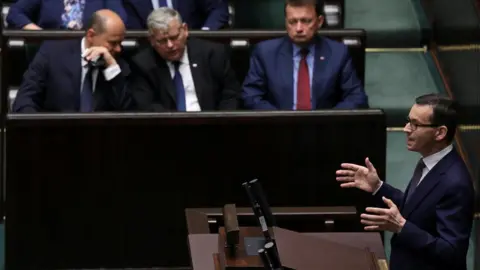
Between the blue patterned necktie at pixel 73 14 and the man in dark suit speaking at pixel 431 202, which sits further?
the blue patterned necktie at pixel 73 14

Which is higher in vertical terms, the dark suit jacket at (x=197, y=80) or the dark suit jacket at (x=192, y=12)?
the dark suit jacket at (x=192, y=12)

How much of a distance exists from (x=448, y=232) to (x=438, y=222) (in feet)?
0.11

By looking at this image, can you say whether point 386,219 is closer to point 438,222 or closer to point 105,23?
point 438,222

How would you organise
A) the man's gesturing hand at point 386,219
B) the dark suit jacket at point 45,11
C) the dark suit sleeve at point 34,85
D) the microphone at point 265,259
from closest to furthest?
the microphone at point 265,259 < the man's gesturing hand at point 386,219 < the dark suit sleeve at point 34,85 < the dark suit jacket at point 45,11

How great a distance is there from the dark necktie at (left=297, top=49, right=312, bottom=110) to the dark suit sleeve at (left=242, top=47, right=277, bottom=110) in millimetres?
79

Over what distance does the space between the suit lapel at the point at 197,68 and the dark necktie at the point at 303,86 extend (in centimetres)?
26

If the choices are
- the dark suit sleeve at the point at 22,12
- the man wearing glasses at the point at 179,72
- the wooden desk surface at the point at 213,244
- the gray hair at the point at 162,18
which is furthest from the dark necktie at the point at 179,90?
the wooden desk surface at the point at 213,244

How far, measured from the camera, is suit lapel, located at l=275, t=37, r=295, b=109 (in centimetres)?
336

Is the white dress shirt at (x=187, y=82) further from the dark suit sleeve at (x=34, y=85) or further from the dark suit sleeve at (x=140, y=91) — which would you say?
the dark suit sleeve at (x=34, y=85)

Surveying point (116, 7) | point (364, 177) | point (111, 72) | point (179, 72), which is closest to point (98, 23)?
point (111, 72)

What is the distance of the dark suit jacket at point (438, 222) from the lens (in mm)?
2260

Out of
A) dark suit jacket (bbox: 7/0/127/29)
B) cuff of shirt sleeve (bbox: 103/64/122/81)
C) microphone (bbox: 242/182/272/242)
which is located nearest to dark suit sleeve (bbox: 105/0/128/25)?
dark suit jacket (bbox: 7/0/127/29)

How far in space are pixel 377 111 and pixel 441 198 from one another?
77 centimetres

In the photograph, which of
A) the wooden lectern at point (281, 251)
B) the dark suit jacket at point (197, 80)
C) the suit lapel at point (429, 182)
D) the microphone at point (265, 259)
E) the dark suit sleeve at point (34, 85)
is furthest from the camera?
the dark suit jacket at point (197, 80)
